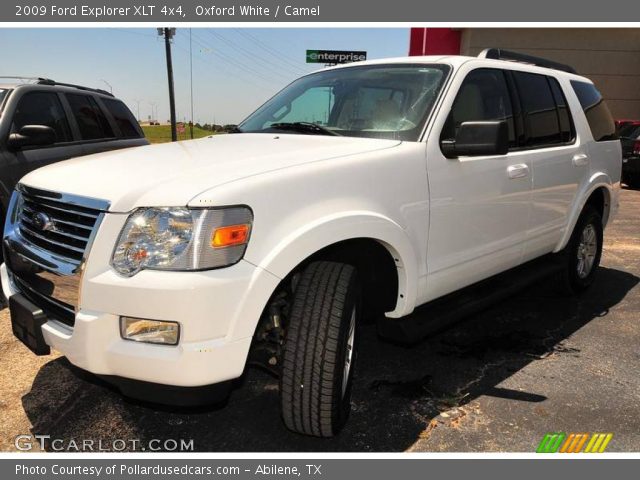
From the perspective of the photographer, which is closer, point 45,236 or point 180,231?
point 180,231

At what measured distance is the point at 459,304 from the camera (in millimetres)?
3340

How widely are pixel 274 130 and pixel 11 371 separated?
222cm

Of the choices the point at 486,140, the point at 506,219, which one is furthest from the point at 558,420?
the point at 486,140

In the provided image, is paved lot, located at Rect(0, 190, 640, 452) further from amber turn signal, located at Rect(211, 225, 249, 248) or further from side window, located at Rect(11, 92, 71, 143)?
side window, located at Rect(11, 92, 71, 143)

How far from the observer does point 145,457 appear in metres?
2.49

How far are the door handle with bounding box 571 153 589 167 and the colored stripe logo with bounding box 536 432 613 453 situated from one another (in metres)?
2.35

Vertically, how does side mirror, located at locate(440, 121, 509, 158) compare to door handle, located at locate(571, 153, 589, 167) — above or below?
above

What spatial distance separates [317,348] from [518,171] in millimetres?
2037

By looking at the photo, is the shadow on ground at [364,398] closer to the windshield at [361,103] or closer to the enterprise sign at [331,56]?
the windshield at [361,103]

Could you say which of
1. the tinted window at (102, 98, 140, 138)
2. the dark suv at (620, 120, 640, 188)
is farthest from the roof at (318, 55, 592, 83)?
the dark suv at (620, 120, 640, 188)

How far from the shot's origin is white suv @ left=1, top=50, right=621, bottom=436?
2059 mm

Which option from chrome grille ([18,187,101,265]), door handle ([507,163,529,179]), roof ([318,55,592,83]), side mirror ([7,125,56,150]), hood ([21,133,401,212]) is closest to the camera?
hood ([21,133,401,212])

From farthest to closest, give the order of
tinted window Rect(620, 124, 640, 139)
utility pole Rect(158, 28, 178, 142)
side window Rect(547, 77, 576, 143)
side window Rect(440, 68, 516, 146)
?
1. utility pole Rect(158, 28, 178, 142)
2. tinted window Rect(620, 124, 640, 139)
3. side window Rect(547, 77, 576, 143)
4. side window Rect(440, 68, 516, 146)

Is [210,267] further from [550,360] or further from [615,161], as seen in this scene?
[615,161]
